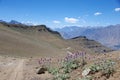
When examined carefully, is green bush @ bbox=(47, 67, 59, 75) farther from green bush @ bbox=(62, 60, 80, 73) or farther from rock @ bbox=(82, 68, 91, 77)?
rock @ bbox=(82, 68, 91, 77)

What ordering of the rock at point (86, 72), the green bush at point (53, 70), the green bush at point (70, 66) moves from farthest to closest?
the green bush at point (53, 70)
the green bush at point (70, 66)
the rock at point (86, 72)

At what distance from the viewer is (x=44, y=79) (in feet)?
44.4

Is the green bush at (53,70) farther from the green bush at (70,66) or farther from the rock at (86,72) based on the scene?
the rock at (86,72)

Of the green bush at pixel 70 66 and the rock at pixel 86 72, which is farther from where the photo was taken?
the green bush at pixel 70 66

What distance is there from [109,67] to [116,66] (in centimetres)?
40

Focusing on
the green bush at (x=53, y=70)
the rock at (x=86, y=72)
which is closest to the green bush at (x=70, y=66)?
the green bush at (x=53, y=70)

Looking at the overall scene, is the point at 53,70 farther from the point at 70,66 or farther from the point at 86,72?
the point at 86,72

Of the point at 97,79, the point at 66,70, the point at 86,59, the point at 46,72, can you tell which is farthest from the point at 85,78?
the point at 46,72

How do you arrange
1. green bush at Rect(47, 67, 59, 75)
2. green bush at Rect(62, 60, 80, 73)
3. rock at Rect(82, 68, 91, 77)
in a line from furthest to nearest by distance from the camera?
green bush at Rect(47, 67, 59, 75) < green bush at Rect(62, 60, 80, 73) < rock at Rect(82, 68, 91, 77)

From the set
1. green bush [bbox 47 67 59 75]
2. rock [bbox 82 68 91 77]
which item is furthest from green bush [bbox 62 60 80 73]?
rock [bbox 82 68 91 77]

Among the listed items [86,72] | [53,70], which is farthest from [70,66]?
[86,72]

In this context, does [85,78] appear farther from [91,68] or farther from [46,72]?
[46,72]

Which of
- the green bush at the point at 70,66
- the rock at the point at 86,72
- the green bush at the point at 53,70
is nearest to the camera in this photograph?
the rock at the point at 86,72

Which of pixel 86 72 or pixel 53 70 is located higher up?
pixel 86 72
